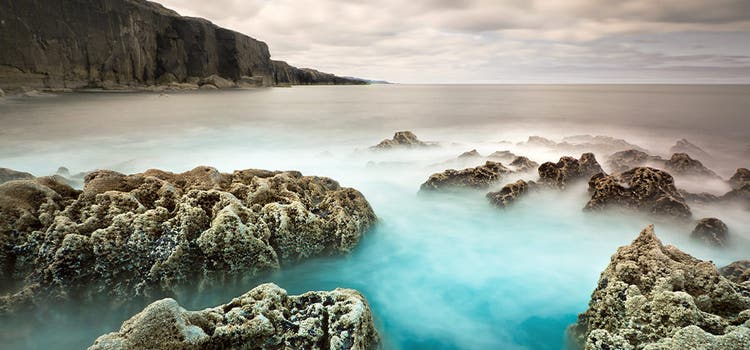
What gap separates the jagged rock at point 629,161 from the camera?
10539mm

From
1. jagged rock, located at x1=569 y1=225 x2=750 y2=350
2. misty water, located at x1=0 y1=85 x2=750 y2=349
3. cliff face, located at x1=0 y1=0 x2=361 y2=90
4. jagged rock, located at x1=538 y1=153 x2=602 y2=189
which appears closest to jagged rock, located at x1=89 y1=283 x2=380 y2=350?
misty water, located at x1=0 y1=85 x2=750 y2=349

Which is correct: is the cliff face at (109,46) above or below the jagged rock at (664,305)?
above

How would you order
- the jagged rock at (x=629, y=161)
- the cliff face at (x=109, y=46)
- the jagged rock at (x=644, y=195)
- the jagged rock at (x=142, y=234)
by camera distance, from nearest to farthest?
the jagged rock at (x=142, y=234), the jagged rock at (x=644, y=195), the jagged rock at (x=629, y=161), the cliff face at (x=109, y=46)

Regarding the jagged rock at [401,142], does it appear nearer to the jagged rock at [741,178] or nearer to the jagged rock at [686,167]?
the jagged rock at [686,167]

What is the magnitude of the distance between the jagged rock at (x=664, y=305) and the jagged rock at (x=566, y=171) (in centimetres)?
504

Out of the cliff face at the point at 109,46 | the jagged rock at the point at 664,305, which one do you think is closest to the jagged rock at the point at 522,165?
the jagged rock at the point at 664,305

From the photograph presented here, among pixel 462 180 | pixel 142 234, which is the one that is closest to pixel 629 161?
pixel 462 180

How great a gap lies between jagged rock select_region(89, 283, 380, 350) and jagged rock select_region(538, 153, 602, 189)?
22.9 feet

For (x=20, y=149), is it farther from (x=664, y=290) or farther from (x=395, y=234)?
(x=664, y=290)

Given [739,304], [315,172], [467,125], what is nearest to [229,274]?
[739,304]

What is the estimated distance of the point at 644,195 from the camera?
6930 mm

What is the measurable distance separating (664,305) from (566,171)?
624cm

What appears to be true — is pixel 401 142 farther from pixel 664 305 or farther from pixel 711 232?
pixel 664 305

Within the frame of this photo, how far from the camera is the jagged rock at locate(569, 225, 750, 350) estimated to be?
8.90 ft
